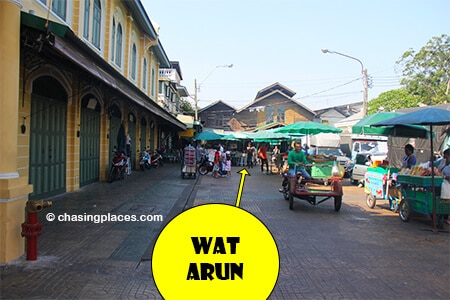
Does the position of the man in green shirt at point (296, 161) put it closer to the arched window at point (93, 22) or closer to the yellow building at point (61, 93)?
the yellow building at point (61, 93)

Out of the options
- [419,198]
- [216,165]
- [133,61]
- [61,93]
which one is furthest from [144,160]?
[419,198]

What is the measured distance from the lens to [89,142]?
43.4ft

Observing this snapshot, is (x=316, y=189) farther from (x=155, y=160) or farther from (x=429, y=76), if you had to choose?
(x=429, y=76)

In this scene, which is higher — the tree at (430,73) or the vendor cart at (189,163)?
the tree at (430,73)

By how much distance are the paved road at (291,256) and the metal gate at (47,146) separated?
556 millimetres

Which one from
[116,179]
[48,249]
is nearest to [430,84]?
[116,179]

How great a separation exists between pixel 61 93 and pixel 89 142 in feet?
9.72

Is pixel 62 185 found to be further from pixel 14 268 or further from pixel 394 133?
pixel 394 133

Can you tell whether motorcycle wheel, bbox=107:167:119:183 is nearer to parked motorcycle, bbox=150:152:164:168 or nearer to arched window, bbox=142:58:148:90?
parked motorcycle, bbox=150:152:164:168

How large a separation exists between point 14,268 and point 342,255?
488cm

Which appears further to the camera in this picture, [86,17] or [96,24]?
[96,24]

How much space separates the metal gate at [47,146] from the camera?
358 inches

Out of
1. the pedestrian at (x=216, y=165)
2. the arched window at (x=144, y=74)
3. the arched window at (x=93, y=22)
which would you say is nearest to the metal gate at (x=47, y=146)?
the arched window at (x=93, y=22)

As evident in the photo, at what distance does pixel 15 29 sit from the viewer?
17.6ft
